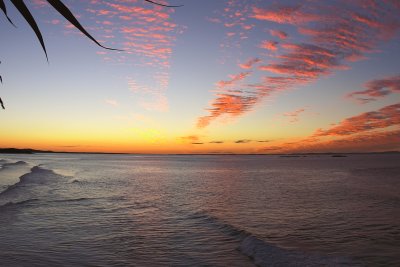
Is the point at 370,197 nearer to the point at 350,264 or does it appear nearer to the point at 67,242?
the point at 350,264

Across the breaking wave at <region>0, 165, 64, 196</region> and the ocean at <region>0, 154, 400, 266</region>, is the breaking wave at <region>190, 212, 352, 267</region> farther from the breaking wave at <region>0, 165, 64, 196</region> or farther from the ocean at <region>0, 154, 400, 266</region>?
the breaking wave at <region>0, 165, 64, 196</region>

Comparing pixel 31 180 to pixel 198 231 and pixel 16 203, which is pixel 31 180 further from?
pixel 198 231

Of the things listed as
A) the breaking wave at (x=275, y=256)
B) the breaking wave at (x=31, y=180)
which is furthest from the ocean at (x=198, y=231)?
the breaking wave at (x=31, y=180)

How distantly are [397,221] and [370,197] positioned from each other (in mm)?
9035

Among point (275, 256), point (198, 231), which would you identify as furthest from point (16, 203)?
point (275, 256)

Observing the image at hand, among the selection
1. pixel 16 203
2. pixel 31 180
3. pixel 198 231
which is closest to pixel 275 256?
pixel 198 231

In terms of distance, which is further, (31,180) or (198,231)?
(31,180)

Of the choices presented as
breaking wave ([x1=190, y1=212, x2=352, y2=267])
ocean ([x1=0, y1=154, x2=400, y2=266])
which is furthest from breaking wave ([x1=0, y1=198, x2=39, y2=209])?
breaking wave ([x1=190, y1=212, x2=352, y2=267])

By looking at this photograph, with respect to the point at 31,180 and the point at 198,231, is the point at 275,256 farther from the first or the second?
the point at 31,180

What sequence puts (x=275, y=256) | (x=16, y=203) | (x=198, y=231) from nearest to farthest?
(x=275, y=256), (x=198, y=231), (x=16, y=203)

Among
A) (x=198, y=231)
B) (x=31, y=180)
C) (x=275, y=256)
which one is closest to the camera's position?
(x=275, y=256)

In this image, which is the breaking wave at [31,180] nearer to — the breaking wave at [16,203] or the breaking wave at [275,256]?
the breaking wave at [16,203]

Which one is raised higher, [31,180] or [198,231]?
[31,180]

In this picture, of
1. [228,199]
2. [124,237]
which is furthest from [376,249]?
[228,199]
